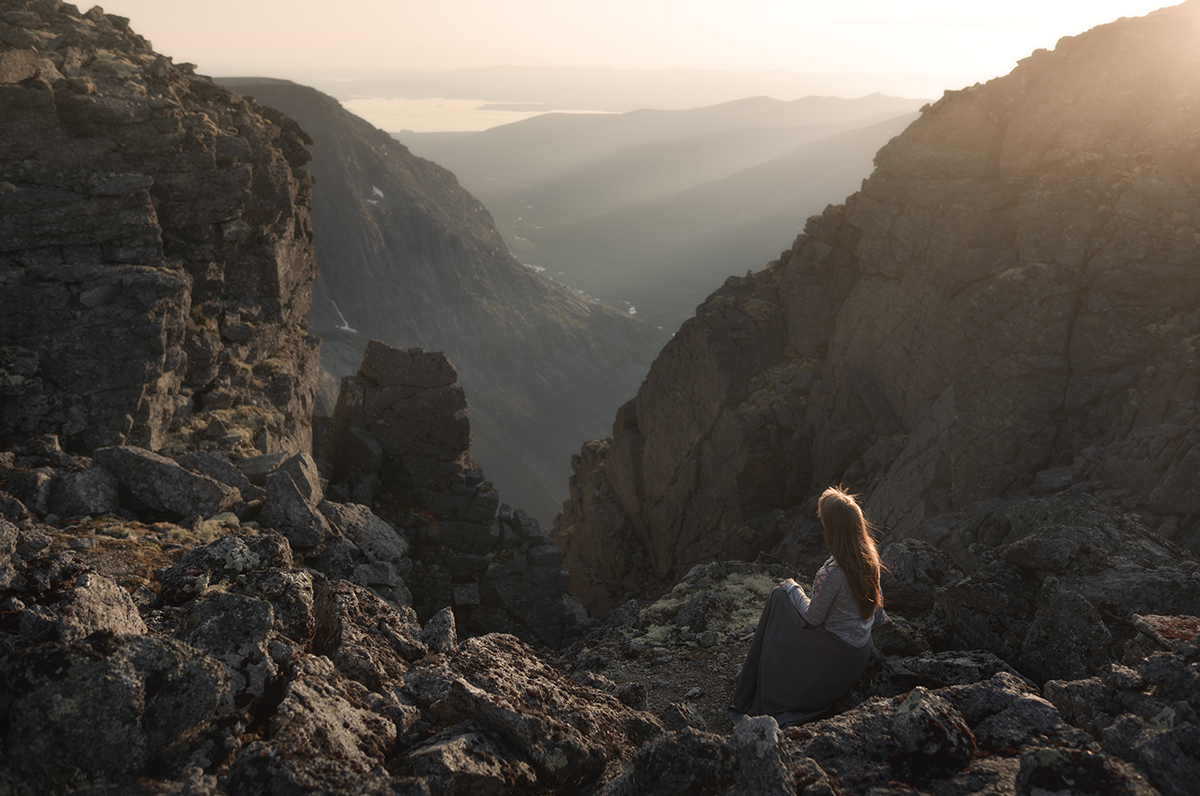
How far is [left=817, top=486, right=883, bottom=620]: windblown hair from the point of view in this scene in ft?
25.3

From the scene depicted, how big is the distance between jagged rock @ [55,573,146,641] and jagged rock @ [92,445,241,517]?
770 centimetres

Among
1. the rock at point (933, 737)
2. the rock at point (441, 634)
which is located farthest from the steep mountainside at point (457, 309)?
the rock at point (933, 737)

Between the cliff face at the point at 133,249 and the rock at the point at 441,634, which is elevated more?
the cliff face at the point at 133,249

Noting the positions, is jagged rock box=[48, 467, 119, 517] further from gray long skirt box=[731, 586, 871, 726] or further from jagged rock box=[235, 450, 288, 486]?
gray long skirt box=[731, 586, 871, 726]

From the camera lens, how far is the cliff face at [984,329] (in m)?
20.7

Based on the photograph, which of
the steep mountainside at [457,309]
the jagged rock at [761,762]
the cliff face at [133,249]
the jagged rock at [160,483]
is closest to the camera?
the jagged rock at [761,762]

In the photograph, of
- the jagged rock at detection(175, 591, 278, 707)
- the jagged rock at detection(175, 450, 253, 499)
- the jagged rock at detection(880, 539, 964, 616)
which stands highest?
the jagged rock at detection(175, 591, 278, 707)

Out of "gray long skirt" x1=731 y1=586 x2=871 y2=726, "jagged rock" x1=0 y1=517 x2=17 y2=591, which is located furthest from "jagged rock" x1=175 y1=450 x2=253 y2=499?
"gray long skirt" x1=731 y1=586 x2=871 y2=726

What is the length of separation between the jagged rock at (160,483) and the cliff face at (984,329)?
64.9ft

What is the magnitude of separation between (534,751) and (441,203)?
153206mm

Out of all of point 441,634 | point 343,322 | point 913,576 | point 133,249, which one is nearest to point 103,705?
point 441,634

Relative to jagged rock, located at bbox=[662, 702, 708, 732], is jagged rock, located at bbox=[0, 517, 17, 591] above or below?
above

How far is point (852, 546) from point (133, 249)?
21162mm

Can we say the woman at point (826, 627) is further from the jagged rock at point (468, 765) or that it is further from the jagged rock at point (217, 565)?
the jagged rock at point (217, 565)
